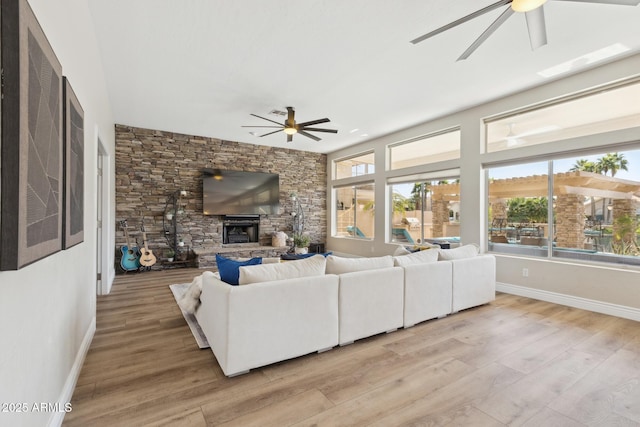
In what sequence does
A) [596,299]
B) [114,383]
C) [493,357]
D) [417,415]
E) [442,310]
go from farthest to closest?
1. [596,299]
2. [442,310]
3. [493,357]
4. [114,383]
5. [417,415]

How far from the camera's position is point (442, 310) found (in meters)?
3.38

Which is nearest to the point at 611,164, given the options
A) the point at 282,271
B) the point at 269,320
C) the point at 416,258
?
the point at 416,258

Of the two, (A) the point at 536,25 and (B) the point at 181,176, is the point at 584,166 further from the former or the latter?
(B) the point at 181,176

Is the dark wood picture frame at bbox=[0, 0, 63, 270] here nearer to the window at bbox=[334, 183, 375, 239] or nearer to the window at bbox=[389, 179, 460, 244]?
the window at bbox=[389, 179, 460, 244]

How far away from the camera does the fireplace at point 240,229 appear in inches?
277

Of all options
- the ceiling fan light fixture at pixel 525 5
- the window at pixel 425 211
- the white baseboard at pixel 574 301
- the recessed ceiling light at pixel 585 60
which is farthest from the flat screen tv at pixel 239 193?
the ceiling fan light fixture at pixel 525 5

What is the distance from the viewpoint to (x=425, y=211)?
612 centimetres

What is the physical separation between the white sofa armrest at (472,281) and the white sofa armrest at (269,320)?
1711 mm

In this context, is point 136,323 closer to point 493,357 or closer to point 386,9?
point 493,357

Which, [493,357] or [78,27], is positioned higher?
[78,27]

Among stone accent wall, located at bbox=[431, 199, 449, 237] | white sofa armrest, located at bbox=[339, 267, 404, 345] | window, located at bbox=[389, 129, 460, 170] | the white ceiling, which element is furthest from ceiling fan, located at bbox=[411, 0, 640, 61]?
stone accent wall, located at bbox=[431, 199, 449, 237]

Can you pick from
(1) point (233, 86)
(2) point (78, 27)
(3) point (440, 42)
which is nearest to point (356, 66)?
(3) point (440, 42)

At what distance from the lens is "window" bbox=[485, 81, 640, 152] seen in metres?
3.58

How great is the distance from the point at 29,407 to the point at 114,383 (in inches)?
36.2
